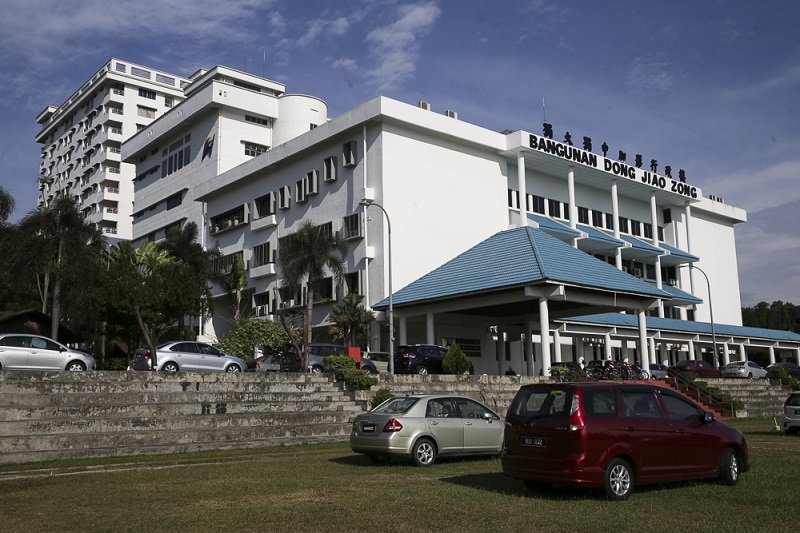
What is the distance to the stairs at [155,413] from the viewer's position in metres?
18.3

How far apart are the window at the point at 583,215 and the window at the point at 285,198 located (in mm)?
22826

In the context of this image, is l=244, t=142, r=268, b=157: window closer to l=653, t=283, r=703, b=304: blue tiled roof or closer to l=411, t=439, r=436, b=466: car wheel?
l=653, t=283, r=703, b=304: blue tiled roof

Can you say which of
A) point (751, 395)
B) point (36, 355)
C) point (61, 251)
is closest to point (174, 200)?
point (61, 251)

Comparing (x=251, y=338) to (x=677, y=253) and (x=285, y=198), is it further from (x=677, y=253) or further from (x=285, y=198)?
(x=677, y=253)

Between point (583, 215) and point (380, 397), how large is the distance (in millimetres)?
38845

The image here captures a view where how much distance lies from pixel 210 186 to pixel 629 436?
176 feet

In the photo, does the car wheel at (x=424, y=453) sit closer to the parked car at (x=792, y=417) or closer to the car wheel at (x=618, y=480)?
the car wheel at (x=618, y=480)

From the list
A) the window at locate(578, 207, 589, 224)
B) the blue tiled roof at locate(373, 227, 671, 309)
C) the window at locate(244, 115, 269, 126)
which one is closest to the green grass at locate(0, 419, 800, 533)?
the blue tiled roof at locate(373, 227, 671, 309)

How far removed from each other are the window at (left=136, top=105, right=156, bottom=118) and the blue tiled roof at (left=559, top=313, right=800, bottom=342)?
223ft

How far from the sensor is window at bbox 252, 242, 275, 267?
53891mm

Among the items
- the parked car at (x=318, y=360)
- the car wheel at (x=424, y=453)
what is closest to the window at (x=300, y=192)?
the parked car at (x=318, y=360)

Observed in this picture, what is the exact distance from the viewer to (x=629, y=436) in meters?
11.0

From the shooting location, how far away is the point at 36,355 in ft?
84.5

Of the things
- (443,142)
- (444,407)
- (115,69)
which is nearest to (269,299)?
(443,142)
